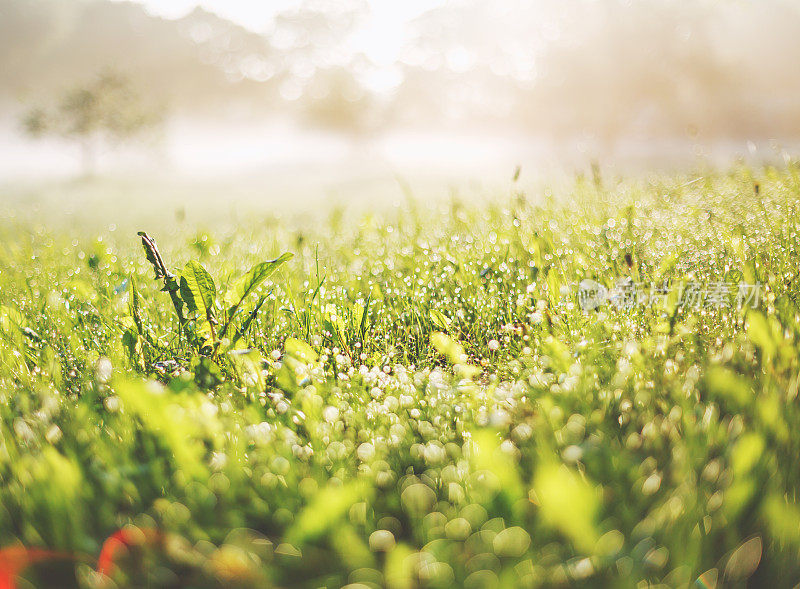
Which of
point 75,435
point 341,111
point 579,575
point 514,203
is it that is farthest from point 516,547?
point 341,111

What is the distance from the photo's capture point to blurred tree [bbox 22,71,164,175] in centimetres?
3753

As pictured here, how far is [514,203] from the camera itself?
154 inches

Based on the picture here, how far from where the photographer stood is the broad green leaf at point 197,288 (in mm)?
1910

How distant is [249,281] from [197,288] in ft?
0.58

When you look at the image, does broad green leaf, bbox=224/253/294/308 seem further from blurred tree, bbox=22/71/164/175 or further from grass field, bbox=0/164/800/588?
blurred tree, bbox=22/71/164/175

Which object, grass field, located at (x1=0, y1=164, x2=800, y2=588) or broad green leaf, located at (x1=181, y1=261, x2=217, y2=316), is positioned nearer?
grass field, located at (x1=0, y1=164, x2=800, y2=588)

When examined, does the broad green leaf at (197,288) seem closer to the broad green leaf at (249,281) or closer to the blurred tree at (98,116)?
the broad green leaf at (249,281)

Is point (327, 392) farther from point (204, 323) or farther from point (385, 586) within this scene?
point (385, 586)

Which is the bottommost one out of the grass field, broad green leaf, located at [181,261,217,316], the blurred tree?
the grass field

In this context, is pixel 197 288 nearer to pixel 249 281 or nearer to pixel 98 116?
pixel 249 281

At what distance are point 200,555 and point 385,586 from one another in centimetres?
34

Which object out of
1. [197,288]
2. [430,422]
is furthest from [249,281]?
[430,422]

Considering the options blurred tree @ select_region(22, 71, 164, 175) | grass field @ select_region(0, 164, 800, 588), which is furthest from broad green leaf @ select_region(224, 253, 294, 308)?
blurred tree @ select_region(22, 71, 164, 175)

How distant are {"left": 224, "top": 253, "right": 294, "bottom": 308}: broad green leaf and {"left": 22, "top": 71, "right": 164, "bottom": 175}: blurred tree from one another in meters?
40.6
